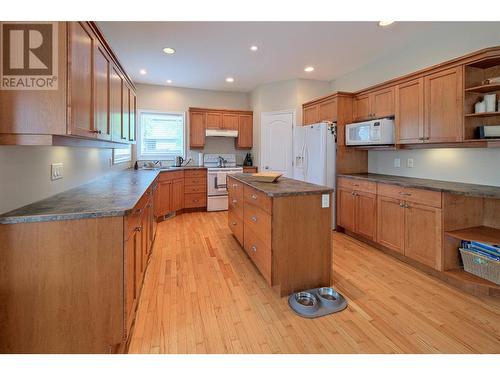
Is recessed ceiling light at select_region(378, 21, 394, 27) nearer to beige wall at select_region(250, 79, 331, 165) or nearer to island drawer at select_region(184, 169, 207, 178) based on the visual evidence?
beige wall at select_region(250, 79, 331, 165)

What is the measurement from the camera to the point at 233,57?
4105 mm

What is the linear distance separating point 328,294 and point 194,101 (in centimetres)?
507

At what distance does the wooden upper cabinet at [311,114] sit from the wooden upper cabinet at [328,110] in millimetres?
101

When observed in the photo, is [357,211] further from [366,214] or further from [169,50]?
[169,50]

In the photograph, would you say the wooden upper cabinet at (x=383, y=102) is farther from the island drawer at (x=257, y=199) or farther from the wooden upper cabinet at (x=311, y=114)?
the island drawer at (x=257, y=199)

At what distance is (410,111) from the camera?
10.4 ft

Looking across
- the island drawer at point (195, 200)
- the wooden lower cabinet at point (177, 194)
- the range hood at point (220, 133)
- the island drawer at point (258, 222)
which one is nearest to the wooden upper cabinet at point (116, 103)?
the island drawer at point (258, 222)

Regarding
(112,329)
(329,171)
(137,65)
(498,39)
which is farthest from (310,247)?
(137,65)

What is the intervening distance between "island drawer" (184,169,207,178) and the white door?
4.11 ft

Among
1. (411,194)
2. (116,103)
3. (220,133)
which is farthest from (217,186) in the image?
(411,194)

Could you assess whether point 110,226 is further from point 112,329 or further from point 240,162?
point 240,162

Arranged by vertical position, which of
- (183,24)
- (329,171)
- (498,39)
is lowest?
(329,171)
